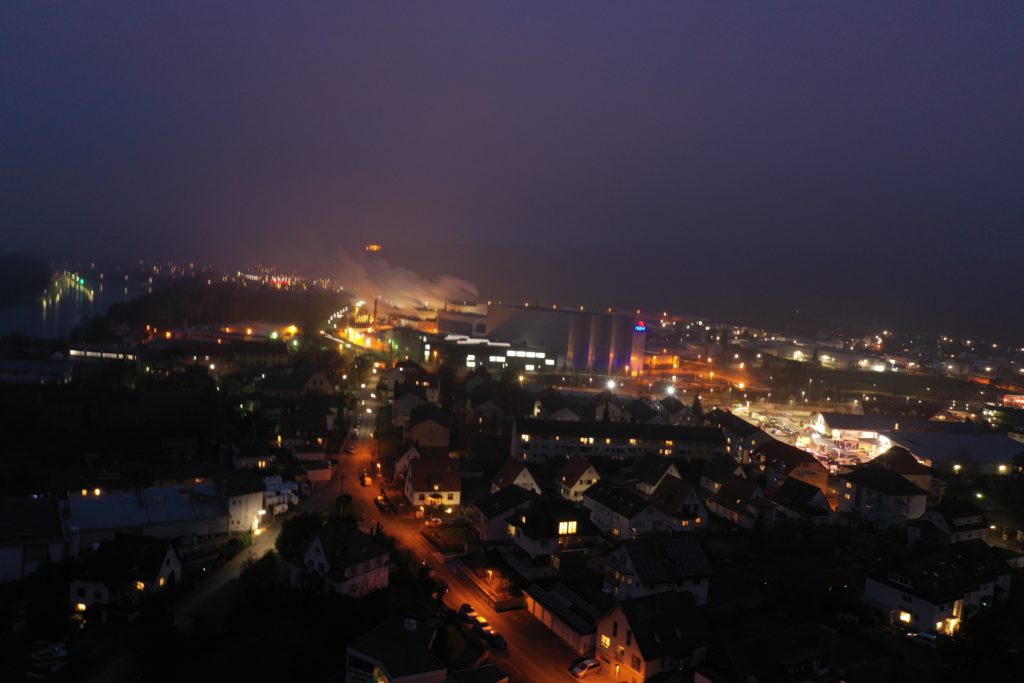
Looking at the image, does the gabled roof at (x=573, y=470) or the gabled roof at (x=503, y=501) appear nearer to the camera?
the gabled roof at (x=503, y=501)

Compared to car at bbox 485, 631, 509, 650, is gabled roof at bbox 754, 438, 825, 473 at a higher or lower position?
higher

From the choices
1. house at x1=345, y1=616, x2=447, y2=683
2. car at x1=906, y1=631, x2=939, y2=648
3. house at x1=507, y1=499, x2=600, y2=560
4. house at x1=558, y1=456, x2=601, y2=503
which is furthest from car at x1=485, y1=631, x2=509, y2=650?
house at x1=558, y1=456, x2=601, y2=503

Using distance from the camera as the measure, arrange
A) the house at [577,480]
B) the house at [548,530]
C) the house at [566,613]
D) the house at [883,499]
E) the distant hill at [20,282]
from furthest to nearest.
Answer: the distant hill at [20,282], the house at [577,480], the house at [883,499], the house at [548,530], the house at [566,613]

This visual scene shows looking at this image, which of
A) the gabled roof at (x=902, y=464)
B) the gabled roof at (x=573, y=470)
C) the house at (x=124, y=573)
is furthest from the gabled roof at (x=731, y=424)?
the house at (x=124, y=573)

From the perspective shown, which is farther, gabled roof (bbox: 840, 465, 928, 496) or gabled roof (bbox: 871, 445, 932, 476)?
gabled roof (bbox: 871, 445, 932, 476)

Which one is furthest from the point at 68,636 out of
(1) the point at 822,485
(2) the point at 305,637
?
(1) the point at 822,485

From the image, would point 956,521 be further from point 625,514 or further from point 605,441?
point 605,441

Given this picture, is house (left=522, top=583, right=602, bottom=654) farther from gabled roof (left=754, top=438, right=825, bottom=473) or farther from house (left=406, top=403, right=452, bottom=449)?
gabled roof (left=754, top=438, right=825, bottom=473)

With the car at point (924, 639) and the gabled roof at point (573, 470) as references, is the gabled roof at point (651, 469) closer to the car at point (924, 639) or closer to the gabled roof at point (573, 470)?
the gabled roof at point (573, 470)
